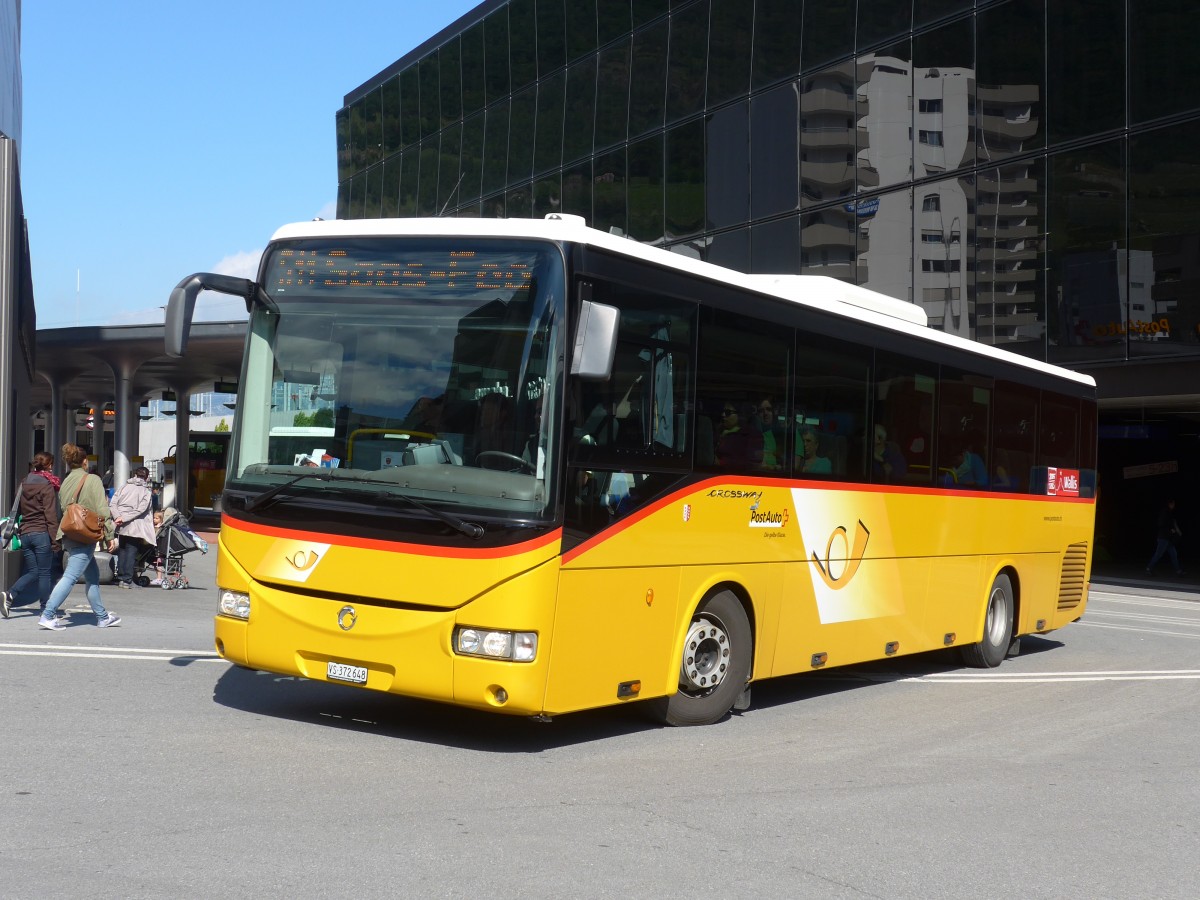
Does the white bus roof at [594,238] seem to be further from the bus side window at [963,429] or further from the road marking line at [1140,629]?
the road marking line at [1140,629]

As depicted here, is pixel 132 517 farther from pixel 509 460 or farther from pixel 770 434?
pixel 509 460

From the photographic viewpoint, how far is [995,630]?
1423cm

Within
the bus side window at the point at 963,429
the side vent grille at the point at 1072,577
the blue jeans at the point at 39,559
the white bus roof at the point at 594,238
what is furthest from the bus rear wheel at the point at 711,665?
the blue jeans at the point at 39,559

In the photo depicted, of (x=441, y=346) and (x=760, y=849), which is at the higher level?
(x=441, y=346)

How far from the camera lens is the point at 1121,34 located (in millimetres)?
25078

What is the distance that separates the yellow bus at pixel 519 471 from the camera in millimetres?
7902

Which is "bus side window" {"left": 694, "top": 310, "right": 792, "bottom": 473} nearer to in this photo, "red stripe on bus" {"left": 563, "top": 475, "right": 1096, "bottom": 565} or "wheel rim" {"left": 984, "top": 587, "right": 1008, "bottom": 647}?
"red stripe on bus" {"left": 563, "top": 475, "right": 1096, "bottom": 565}

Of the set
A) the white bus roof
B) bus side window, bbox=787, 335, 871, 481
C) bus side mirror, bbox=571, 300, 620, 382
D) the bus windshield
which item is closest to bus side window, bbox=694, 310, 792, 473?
bus side window, bbox=787, 335, 871, 481

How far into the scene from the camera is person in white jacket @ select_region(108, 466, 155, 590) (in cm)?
1916

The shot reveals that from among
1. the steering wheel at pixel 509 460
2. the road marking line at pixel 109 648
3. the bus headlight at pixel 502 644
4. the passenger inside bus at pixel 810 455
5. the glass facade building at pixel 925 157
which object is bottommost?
the road marking line at pixel 109 648

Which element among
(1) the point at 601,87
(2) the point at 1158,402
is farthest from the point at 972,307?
(1) the point at 601,87

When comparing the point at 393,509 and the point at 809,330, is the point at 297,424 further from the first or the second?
the point at 809,330

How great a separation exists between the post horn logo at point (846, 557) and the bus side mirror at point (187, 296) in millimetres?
4661

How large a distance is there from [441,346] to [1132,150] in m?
20.4
